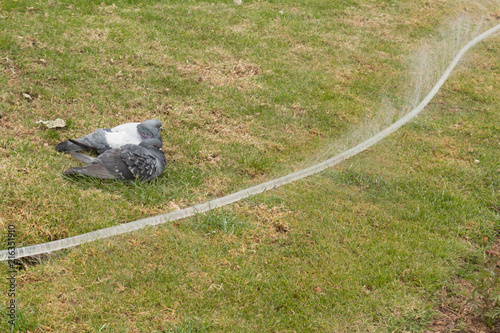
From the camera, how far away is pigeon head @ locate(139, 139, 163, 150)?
182 inches

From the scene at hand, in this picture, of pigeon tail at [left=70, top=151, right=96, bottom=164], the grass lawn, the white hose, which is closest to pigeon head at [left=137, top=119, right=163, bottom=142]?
the grass lawn

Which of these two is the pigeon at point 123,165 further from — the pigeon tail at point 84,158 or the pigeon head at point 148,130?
the pigeon head at point 148,130

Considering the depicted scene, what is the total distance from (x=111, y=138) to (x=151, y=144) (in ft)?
1.41

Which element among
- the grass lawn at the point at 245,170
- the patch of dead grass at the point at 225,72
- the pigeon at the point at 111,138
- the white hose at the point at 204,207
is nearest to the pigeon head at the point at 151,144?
the pigeon at the point at 111,138

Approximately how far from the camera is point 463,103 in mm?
7203

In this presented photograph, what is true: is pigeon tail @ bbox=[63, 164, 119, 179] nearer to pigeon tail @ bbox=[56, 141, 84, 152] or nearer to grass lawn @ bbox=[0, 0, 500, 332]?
grass lawn @ bbox=[0, 0, 500, 332]

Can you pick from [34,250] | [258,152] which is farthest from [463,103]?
[34,250]

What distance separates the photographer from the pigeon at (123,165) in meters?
4.33

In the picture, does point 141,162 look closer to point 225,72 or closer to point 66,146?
point 66,146

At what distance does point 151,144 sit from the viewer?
183 inches

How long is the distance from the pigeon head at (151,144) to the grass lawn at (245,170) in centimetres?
30

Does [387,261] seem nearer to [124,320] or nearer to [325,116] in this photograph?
[124,320]

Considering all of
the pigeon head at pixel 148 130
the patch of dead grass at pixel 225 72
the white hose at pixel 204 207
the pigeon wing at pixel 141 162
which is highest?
the patch of dead grass at pixel 225 72

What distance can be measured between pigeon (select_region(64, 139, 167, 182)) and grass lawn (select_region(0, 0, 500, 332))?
109 mm
